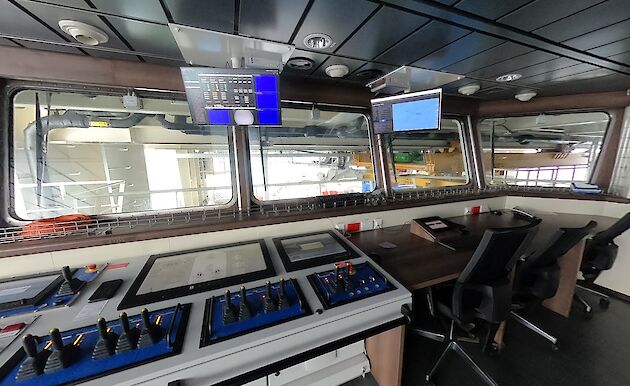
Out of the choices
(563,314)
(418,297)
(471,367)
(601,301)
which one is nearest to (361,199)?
(418,297)

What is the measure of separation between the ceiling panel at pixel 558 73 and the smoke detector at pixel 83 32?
127 inches

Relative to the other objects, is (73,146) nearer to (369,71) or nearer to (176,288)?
(176,288)

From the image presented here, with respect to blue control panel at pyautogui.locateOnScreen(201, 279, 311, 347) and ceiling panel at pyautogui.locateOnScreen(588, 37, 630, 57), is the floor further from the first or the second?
ceiling panel at pyautogui.locateOnScreen(588, 37, 630, 57)

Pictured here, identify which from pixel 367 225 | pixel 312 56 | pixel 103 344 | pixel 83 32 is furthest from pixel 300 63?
pixel 103 344

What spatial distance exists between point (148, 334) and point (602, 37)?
2754 mm

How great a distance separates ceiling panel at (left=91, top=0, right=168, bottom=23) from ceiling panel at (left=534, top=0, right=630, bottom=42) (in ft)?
6.56

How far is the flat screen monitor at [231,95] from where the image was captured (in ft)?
4.27

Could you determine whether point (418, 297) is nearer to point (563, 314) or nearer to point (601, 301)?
point (563, 314)

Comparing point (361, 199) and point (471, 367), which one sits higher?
point (361, 199)

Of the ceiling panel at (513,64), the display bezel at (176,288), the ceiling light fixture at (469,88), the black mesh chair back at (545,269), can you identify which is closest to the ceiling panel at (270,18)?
the display bezel at (176,288)

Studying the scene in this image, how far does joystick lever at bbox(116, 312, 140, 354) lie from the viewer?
679mm

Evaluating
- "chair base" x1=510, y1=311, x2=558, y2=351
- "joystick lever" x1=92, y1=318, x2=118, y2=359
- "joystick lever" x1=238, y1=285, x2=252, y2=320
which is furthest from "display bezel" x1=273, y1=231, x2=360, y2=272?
"chair base" x1=510, y1=311, x2=558, y2=351

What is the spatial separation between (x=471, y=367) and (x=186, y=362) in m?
1.90

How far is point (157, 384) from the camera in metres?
0.62
